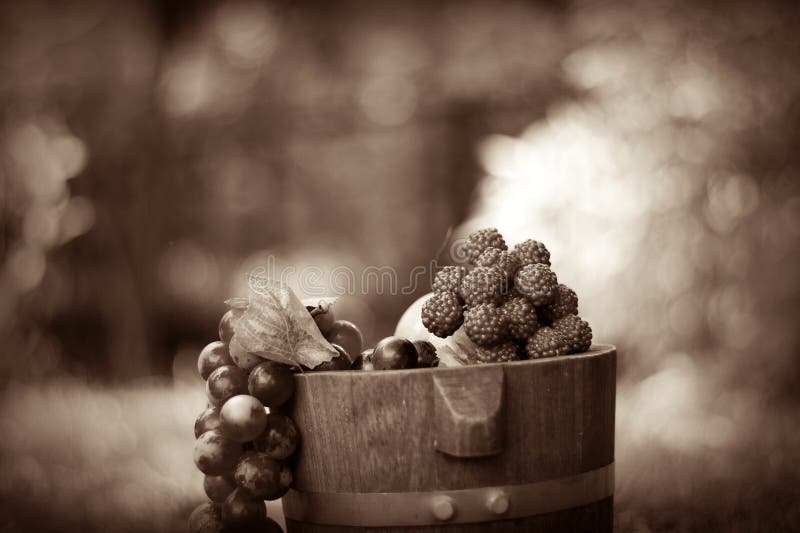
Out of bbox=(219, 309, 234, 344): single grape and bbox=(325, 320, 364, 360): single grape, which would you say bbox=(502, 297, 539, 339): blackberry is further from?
bbox=(219, 309, 234, 344): single grape

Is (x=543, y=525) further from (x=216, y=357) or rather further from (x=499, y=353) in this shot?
(x=216, y=357)

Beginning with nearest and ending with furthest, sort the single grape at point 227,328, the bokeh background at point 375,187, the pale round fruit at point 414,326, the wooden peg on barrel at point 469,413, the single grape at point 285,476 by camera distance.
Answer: the wooden peg on barrel at point 469,413, the single grape at point 285,476, the single grape at point 227,328, the pale round fruit at point 414,326, the bokeh background at point 375,187

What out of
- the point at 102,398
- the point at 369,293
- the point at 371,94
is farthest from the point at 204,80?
the point at 102,398

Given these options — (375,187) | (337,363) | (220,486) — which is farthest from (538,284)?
(375,187)

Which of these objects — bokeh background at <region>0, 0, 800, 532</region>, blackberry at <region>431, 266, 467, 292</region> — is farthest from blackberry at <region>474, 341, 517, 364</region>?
bokeh background at <region>0, 0, 800, 532</region>

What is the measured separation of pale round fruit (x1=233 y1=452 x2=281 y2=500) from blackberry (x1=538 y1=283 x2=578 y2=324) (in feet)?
1.38

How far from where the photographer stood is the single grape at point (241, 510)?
1152 millimetres

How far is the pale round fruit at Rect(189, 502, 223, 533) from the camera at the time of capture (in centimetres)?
118

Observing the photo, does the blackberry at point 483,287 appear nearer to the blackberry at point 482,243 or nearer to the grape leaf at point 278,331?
the blackberry at point 482,243

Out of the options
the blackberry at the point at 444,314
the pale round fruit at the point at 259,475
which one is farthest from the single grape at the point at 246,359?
the blackberry at the point at 444,314

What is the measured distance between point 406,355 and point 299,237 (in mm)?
2122

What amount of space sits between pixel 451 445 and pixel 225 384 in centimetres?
32

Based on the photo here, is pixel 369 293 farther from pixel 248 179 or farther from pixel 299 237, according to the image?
pixel 248 179

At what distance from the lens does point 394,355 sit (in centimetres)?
117
